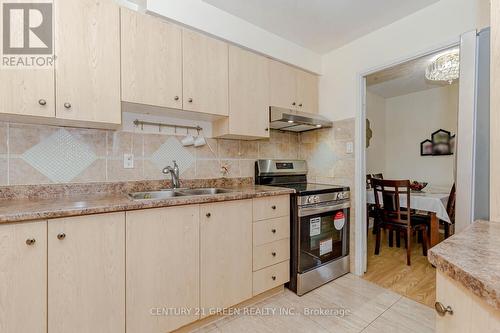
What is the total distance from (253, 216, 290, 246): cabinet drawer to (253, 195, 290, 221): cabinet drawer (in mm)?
40

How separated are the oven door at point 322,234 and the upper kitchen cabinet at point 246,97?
86 centimetres

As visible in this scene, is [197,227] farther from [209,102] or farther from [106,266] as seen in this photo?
[209,102]

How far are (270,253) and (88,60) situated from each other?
1.82m

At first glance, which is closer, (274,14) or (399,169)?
(274,14)

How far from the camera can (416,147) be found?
4.25 metres

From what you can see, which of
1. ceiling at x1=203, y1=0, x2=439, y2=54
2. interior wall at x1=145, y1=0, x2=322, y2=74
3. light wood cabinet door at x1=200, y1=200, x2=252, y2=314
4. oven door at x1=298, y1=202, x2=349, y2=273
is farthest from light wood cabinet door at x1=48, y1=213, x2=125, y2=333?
ceiling at x1=203, y1=0, x2=439, y2=54

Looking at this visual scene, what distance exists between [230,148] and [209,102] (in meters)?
0.60

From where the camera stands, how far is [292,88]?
2.41 meters

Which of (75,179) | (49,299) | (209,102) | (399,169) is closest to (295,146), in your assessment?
(209,102)

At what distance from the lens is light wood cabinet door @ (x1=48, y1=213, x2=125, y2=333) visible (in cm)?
111

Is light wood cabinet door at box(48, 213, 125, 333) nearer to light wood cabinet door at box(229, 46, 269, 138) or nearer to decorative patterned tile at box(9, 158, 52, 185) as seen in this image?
decorative patterned tile at box(9, 158, 52, 185)

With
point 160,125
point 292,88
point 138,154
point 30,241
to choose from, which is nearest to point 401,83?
point 292,88

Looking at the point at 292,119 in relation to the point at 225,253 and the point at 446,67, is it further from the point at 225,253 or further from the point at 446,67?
the point at 446,67

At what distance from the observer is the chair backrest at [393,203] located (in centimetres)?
263
